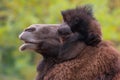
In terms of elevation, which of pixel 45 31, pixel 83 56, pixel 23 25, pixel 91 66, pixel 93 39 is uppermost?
pixel 23 25

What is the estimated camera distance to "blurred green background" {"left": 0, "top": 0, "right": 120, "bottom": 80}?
14375mm

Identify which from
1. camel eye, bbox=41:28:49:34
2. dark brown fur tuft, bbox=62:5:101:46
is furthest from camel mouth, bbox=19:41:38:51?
dark brown fur tuft, bbox=62:5:101:46

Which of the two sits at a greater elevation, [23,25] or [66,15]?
[23,25]

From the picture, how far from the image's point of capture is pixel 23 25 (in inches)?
571

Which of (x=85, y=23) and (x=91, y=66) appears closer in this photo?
(x=91, y=66)

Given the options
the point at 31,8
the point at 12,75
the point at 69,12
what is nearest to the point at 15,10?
the point at 31,8

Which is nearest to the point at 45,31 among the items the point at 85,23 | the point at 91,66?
the point at 85,23

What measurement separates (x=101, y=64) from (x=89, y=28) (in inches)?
15.7

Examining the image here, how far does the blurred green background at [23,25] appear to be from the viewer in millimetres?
14375

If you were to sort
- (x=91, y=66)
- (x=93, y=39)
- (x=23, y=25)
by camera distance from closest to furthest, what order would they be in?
1. (x=91, y=66)
2. (x=93, y=39)
3. (x=23, y=25)

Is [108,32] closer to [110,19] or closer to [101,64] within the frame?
[110,19]

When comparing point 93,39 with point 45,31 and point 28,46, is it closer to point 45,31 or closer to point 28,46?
point 45,31

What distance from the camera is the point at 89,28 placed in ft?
19.0

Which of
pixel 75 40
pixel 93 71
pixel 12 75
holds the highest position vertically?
pixel 12 75
